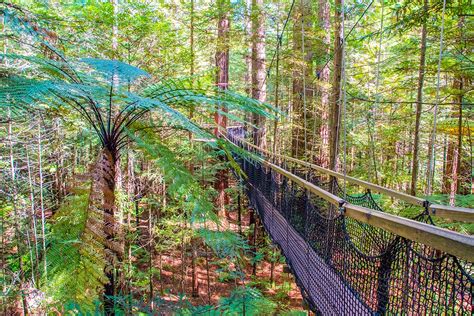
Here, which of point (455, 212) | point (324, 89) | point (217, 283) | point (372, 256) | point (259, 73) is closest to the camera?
point (372, 256)

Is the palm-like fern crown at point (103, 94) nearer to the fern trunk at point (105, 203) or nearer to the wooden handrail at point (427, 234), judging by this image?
the fern trunk at point (105, 203)

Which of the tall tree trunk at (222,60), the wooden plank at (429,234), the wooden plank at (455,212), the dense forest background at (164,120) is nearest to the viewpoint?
the wooden plank at (429,234)

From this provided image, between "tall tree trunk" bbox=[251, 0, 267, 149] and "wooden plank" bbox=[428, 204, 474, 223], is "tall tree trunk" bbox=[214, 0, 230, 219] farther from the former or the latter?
"wooden plank" bbox=[428, 204, 474, 223]

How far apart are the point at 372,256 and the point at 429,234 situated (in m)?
0.45

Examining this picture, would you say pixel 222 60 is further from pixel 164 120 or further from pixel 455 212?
pixel 455 212

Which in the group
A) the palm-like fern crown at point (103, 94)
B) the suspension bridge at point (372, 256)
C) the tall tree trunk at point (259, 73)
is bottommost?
the suspension bridge at point (372, 256)

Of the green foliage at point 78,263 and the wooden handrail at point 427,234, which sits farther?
the green foliage at point 78,263

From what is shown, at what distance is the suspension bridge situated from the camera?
0.75 meters

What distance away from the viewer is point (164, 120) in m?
1.50

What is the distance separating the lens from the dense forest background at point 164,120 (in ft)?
3.18

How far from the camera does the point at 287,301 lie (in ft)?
18.0

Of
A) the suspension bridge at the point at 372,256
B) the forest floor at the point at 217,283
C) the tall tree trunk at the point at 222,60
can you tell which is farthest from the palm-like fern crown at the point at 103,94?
the forest floor at the point at 217,283

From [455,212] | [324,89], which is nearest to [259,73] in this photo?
[324,89]

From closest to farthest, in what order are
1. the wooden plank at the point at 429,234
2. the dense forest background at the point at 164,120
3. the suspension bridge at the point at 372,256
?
the wooden plank at the point at 429,234 < the suspension bridge at the point at 372,256 < the dense forest background at the point at 164,120
